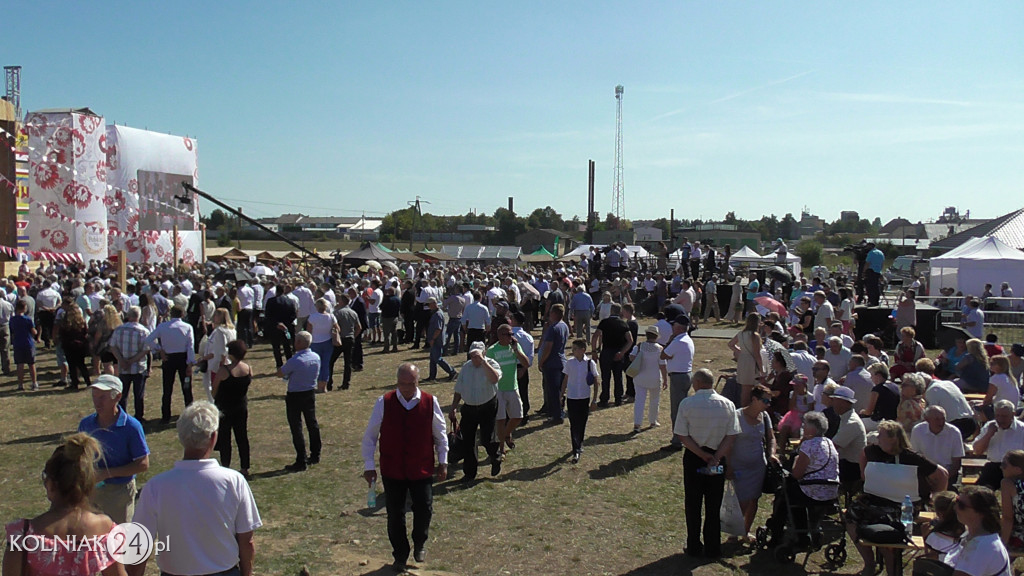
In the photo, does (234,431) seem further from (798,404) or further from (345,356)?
(798,404)

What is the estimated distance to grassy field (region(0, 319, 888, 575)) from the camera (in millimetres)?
5926

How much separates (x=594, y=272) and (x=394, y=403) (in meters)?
24.4

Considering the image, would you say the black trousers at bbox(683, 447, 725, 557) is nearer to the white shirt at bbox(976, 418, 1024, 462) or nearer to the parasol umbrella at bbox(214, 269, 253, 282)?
the white shirt at bbox(976, 418, 1024, 462)

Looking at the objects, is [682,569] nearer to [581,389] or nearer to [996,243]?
[581,389]

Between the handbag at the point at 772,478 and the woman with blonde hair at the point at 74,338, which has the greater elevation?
the woman with blonde hair at the point at 74,338

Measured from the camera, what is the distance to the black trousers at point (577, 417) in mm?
8570

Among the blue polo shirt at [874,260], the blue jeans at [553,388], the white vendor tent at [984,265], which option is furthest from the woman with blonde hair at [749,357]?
the white vendor tent at [984,265]

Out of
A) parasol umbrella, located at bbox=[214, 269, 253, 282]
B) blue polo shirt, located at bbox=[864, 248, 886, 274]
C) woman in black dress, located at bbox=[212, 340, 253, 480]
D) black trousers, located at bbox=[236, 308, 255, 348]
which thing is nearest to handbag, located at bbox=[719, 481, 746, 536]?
woman in black dress, located at bbox=[212, 340, 253, 480]

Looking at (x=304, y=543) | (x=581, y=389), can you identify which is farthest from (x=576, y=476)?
(x=304, y=543)

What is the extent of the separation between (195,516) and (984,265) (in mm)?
27373

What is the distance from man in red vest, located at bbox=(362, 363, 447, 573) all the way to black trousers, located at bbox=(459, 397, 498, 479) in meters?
2.10

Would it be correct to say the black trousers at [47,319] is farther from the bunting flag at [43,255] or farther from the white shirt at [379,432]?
the white shirt at [379,432]

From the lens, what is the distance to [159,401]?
11648 mm

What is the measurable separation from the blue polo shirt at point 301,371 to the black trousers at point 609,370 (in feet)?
14.6
